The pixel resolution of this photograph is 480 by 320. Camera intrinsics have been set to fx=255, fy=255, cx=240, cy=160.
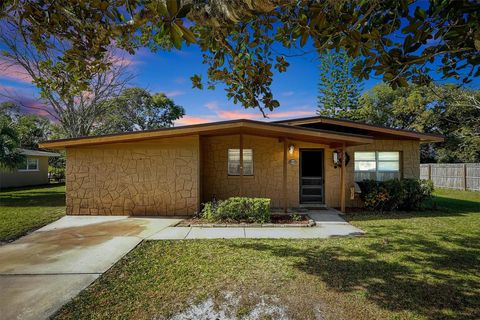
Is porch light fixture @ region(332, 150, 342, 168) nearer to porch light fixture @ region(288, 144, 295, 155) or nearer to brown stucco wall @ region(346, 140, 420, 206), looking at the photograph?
brown stucco wall @ region(346, 140, 420, 206)

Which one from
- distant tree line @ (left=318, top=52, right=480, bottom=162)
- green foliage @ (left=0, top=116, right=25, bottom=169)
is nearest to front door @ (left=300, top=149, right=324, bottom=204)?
green foliage @ (left=0, top=116, right=25, bottom=169)

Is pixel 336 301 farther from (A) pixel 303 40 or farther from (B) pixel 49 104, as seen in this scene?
(B) pixel 49 104

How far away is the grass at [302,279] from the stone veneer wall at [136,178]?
2.98 metres

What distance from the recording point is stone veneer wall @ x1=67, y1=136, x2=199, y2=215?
833cm

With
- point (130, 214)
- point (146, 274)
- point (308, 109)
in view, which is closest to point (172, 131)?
point (130, 214)

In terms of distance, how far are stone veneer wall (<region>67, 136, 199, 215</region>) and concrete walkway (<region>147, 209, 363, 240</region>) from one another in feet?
6.01

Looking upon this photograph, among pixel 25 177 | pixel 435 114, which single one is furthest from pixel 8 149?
pixel 435 114

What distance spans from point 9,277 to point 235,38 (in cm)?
518

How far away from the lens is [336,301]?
308 centimetres

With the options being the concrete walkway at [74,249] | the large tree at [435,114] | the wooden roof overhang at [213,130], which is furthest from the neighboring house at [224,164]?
the large tree at [435,114]

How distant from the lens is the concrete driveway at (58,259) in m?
3.07

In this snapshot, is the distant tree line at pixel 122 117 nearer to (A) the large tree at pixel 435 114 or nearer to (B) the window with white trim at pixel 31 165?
(B) the window with white trim at pixel 31 165

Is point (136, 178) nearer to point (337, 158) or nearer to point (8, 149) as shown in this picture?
point (337, 158)

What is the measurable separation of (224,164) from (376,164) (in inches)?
239
